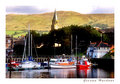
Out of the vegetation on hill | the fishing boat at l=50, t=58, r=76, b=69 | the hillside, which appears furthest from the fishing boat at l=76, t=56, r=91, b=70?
the hillside

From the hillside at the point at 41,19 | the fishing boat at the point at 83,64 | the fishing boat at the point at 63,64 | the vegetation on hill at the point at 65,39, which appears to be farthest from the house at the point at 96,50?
the hillside at the point at 41,19

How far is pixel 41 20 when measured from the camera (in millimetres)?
19797

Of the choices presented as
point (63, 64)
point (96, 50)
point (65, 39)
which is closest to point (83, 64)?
point (63, 64)

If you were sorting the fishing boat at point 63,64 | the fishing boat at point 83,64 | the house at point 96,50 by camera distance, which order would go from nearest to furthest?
the fishing boat at point 83,64 < the fishing boat at point 63,64 < the house at point 96,50

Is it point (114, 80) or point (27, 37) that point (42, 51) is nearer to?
point (27, 37)

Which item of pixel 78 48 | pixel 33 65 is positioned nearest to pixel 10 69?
pixel 33 65

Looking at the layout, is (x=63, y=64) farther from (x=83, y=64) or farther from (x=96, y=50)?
(x=96, y=50)

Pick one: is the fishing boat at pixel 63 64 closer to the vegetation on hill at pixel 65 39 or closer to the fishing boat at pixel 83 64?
the fishing boat at pixel 83 64

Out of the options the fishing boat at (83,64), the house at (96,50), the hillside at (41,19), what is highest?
the hillside at (41,19)

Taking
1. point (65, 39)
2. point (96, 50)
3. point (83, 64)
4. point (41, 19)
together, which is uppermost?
point (41, 19)

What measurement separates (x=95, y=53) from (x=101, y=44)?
1.06 metres

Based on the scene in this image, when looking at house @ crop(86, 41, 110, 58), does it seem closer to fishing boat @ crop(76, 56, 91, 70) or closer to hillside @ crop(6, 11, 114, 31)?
fishing boat @ crop(76, 56, 91, 70)

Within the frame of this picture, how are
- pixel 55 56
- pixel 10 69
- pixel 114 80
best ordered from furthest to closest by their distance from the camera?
pixel 55 56 < pixel 10 69 < pixel 114 80
